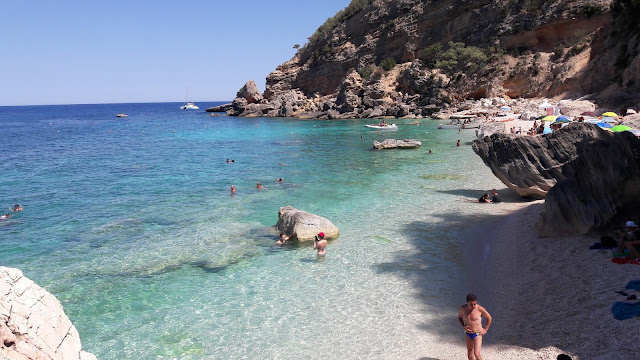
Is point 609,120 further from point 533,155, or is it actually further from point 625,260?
point 625,260

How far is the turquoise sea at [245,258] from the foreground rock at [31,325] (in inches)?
114

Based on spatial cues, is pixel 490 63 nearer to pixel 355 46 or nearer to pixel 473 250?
pixel 355 46

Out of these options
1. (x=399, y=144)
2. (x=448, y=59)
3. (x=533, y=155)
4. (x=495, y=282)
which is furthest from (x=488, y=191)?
(x=448, y=59)

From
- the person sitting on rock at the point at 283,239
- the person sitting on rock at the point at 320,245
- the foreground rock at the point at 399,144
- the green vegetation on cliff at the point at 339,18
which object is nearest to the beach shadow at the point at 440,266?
the person sitting on rock at the point at 320,245

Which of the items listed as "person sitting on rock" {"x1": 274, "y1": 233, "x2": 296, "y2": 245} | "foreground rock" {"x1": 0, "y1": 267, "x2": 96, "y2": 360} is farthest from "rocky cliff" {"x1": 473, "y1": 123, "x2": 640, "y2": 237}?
"foreground rock" {"x1": 0, "y1": 267, "x2": 96, "y2": 360}

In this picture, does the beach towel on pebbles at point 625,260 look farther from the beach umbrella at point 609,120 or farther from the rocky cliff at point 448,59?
the rocky cliff at point 448,59

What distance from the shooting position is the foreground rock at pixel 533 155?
13781mm

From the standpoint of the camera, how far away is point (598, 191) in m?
10.1

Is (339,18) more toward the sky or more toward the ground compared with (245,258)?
more toward the sky

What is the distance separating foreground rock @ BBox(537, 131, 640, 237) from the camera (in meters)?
9.45

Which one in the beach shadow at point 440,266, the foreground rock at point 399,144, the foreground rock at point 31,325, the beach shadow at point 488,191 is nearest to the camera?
the foreground rock at point 31,325

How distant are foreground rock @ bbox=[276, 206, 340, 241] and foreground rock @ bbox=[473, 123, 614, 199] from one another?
280 inches

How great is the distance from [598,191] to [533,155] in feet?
15.9

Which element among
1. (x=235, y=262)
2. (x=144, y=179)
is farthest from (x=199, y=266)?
(x=144, y=179)
